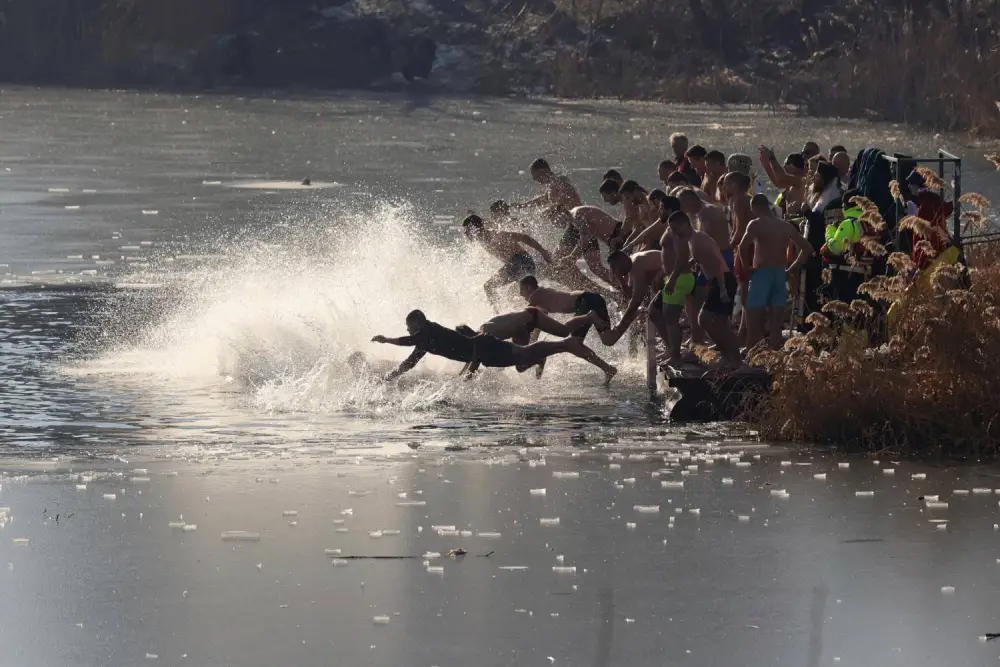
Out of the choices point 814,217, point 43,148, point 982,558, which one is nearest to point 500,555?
point 982,558

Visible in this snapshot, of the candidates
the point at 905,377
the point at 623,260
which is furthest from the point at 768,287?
the point at 905,377

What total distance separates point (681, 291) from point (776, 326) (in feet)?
3.04

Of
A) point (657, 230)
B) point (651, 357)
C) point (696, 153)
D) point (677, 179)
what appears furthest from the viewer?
point (696, 153)

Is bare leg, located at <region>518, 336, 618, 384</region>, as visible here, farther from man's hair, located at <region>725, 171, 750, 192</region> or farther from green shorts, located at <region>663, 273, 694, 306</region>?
man's hair, located at <region>725, 171, 750, 192</region>

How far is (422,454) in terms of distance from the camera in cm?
1248

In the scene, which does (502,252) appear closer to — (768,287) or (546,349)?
(546,349)

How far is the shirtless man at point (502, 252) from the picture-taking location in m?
17.6

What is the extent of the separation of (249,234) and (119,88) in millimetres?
53666

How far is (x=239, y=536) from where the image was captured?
32.8 ft

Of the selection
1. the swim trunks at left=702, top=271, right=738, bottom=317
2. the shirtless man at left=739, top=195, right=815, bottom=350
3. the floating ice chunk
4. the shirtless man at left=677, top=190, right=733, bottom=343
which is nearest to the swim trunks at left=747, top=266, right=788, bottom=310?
the shirtless man at left=739, top=195, right=815, bottom=350

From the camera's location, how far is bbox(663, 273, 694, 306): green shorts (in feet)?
48.4

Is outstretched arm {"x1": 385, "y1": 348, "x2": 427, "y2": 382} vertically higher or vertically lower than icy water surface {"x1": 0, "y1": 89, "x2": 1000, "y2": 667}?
higher

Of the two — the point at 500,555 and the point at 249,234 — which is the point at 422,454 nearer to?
the point at 500,555

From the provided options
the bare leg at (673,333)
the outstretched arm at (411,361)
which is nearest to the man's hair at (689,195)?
the bare leg at (673,333)
